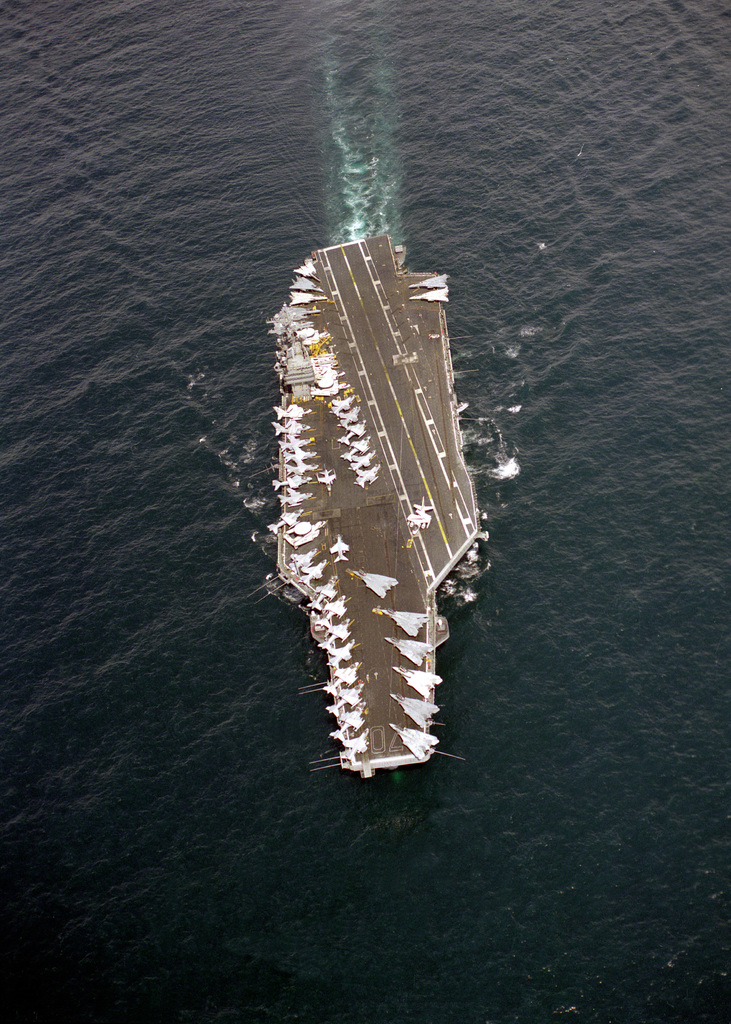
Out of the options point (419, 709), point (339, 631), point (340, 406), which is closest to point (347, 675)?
point (339, 631)

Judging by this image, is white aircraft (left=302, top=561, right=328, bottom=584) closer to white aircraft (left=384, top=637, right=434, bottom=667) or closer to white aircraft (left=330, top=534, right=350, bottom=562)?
white aircraft (left=330, top=534, right=350, bottom=562)

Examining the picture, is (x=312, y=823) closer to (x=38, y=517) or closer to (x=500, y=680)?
(x=500, y=680)

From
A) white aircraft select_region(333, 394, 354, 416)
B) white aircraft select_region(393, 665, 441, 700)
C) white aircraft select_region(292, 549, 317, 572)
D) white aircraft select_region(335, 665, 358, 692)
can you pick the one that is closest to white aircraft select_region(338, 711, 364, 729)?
white aircraft select_region(335, 665, 358, 692)

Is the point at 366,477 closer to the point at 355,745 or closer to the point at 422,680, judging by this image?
the point at 422,680

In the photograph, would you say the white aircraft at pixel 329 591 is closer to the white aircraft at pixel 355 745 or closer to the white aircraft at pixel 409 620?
the white aircraft at pixel 409 620

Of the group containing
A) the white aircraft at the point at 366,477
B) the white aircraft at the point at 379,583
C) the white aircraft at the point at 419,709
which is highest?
the white aircraft at the point at 366,477

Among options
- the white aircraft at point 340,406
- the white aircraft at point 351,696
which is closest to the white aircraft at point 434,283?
the white aircraft at point 340,406

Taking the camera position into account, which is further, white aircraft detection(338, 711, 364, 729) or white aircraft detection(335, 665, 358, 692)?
white aircraft detection(335, 665, 358, 692)
